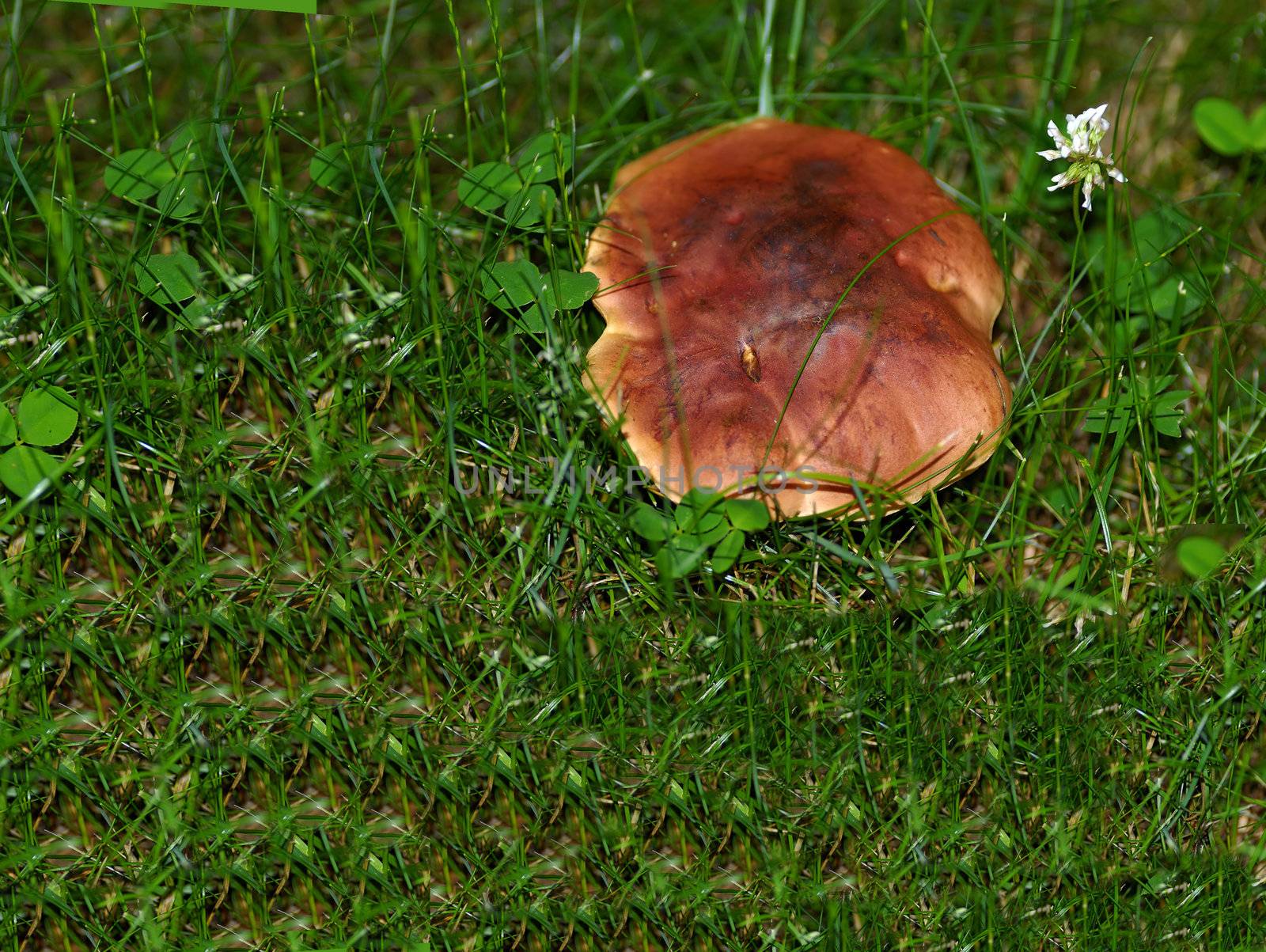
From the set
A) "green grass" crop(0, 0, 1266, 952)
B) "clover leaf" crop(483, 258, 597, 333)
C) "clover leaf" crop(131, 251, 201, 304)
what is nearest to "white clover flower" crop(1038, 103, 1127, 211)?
"green grass" crop(0, 0, 1266, 952)

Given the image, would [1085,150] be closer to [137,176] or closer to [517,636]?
[517,636]

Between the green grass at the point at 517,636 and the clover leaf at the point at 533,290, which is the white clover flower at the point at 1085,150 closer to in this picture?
the green grass at the point at 517,636

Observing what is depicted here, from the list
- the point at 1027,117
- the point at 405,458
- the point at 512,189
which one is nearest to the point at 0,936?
the point at 405,458

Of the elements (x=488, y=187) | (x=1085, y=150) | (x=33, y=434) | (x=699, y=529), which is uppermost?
(x=1085, y=150)

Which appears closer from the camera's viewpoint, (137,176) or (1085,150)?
(1085,150)

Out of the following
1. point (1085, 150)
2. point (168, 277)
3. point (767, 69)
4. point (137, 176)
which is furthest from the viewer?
point (767, 69)

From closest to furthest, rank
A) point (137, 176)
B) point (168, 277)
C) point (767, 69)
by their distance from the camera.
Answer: point (168, 277), point (137, 176), point (767, 69)

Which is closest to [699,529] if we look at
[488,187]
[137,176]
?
[488,187]

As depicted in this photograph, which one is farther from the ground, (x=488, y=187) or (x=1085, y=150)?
(x=1085, y=150)
